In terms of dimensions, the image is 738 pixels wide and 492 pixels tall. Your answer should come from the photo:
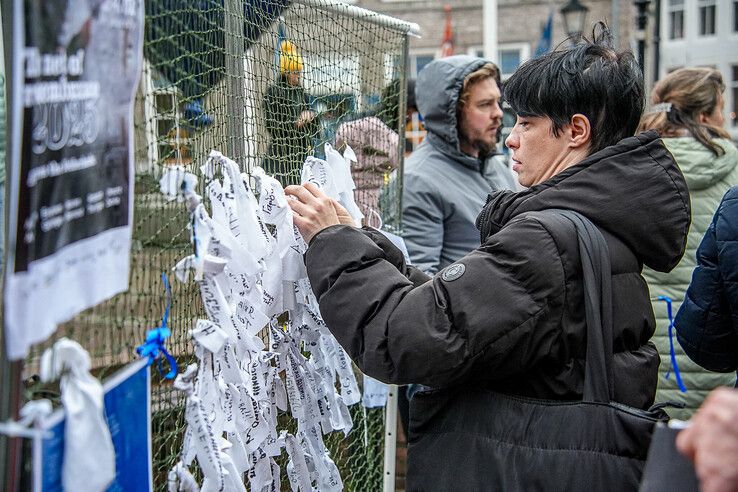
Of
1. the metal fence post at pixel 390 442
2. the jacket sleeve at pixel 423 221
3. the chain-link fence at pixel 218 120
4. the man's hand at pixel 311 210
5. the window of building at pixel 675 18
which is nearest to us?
the chain-link fence at pixel 218 120

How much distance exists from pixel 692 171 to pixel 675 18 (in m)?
22.7

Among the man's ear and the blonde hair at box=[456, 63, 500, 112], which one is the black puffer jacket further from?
the blonde hair at box=[456, 63, 500, 112]

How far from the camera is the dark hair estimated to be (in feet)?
6.48

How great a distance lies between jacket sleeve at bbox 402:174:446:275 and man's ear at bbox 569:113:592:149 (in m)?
1.21

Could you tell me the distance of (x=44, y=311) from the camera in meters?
1.18

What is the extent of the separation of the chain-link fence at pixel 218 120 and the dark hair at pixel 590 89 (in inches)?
24.5

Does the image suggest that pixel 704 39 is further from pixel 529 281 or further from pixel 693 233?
pixel 529 281

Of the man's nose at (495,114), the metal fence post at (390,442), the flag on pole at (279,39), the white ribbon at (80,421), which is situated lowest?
the metal fence post at (390,442)

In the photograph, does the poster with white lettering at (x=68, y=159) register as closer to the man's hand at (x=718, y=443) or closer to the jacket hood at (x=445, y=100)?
the man's hand at (x=718, y=443)

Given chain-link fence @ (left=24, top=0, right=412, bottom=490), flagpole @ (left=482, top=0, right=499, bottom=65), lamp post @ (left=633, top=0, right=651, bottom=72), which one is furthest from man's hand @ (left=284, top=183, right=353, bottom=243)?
lamp post @ (left=633, top=0, right=651, bottom=72)

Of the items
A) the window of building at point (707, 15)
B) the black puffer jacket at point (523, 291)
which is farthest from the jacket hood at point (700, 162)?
the window of building at point (707, 15)

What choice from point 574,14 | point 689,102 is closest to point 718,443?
point 689,102

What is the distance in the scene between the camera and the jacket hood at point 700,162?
133 inches

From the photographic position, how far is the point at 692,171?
3.39 meters
